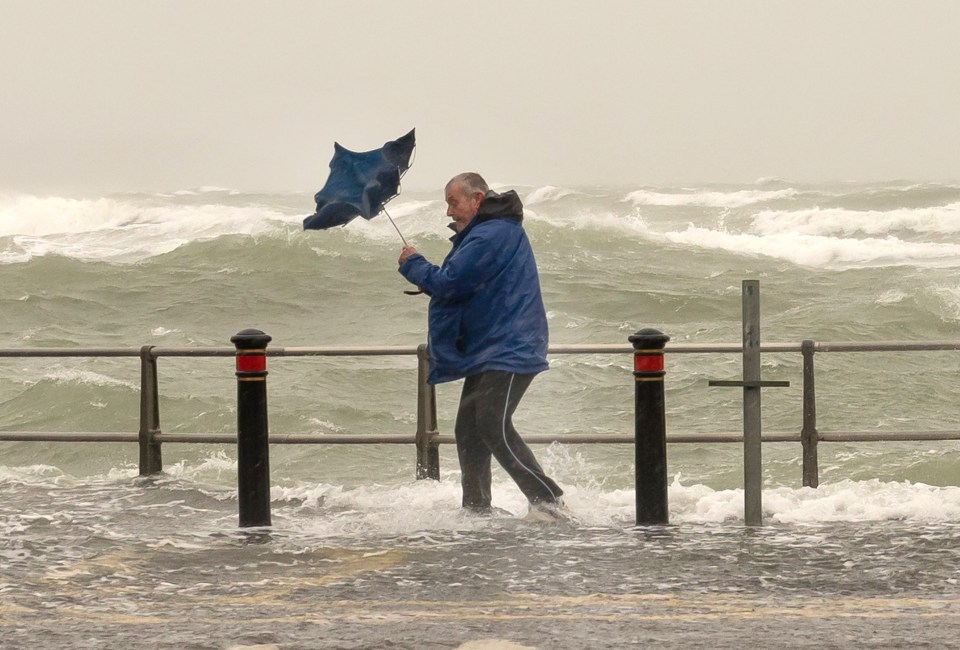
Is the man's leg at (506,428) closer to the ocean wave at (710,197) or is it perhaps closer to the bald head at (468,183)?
the bald head at (468,183)

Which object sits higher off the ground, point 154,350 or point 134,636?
point 154,350

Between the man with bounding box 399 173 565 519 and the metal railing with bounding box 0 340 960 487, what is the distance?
1.00 meters

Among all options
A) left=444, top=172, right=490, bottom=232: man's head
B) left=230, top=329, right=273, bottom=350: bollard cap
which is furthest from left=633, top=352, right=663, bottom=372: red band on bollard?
left=230, top=329, right=273, bottom=350: bollard cap

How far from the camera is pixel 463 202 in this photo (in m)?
8.20

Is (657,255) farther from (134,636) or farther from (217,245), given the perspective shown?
(134,636)

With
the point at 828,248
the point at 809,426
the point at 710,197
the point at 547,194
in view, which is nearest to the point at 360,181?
the point at 809,426

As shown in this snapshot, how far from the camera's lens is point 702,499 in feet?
30.1

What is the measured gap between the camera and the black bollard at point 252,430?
8.28 meters

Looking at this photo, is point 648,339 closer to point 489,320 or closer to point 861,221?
point 489,320

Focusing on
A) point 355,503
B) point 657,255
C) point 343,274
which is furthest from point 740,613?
point 657,255

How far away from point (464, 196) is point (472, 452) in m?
1.37

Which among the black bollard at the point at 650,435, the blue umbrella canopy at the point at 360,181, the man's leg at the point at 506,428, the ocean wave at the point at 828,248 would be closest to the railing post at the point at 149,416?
the blue umbrella canopy at the point at 360,181

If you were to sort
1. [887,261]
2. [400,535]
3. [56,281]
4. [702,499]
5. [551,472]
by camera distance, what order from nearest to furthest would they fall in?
[400,535] → [702,499] → [551,472] → [56,281] → [887,261]

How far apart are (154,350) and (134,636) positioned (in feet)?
16.6
